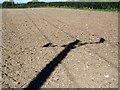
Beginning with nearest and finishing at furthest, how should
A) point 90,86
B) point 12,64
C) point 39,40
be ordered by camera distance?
point 90,86, point 12,64, point 39,40

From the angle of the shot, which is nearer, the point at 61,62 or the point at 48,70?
the point at 48,70

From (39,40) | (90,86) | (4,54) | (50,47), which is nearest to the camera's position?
(90,86)

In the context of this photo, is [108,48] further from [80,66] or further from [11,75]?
[11,75]

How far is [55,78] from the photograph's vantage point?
839 centimetres

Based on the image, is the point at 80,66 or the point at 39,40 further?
the point at 39,40

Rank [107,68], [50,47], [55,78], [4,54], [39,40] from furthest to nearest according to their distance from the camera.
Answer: [39,40] → [50,47] → [4,54] → [107,68] → [55,78]

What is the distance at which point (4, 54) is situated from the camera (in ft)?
38.3

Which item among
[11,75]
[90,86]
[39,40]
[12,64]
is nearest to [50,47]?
[39,40]

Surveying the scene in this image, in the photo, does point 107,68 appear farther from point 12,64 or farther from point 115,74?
point 12,64

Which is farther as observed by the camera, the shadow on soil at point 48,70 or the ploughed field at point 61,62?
the ploughed field at point 61,62

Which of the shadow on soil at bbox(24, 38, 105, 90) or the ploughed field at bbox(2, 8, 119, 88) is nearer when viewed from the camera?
the shadow on soil at bbox(24, 38, 105, 90)

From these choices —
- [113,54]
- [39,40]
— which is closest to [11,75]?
[113,54]

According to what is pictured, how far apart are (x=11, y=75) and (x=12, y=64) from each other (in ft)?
4.29

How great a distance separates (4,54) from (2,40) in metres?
3.81
